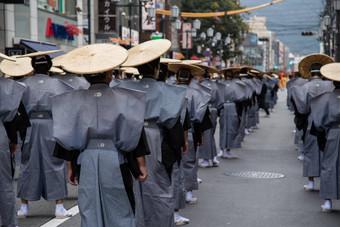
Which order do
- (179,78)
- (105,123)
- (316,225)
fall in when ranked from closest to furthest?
1. (105,123)
2. (316,225)
3. (179,78)

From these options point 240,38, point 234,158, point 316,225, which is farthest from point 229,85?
point 240,38

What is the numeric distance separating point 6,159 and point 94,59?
1757 mm

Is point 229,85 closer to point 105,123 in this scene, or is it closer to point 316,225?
point 316,225

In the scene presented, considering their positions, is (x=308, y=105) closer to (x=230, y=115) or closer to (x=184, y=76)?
(x=184, y=76)

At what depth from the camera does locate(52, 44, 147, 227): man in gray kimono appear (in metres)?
5.01

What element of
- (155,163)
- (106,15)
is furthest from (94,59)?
(106,15)

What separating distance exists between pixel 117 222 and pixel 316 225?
359cm

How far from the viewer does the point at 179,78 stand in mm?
8695

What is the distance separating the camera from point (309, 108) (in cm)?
1009

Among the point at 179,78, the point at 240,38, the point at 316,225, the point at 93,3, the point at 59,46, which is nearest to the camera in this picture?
the point at 316,225

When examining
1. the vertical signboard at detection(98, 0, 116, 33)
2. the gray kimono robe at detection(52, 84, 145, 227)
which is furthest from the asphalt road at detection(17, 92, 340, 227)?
the vertical signboard at detection(98, 0, 116, 33)

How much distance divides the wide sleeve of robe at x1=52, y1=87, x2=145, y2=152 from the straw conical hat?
0.79 meters

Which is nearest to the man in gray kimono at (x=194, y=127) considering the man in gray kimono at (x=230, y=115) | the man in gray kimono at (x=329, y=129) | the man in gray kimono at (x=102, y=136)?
the man in gray kimono at (x=329, y=129)

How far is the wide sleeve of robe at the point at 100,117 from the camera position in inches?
197
